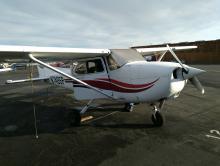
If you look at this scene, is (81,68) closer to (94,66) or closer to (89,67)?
(89,67)

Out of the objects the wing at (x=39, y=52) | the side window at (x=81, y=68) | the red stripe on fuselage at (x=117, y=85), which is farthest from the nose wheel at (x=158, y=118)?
the side window at (x=81, y=68)

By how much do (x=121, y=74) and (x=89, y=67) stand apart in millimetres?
1463

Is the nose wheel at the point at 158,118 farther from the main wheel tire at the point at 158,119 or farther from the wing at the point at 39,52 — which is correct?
the wing at the point at 39,52

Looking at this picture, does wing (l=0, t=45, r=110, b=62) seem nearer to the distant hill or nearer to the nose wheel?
the nose wheel

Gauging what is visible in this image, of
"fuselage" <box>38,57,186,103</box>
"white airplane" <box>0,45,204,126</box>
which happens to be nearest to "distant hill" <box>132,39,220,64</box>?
"white airplane" <box>0,45,204,126</box>

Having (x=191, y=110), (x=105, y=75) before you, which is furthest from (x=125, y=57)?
(x=191, y=110)

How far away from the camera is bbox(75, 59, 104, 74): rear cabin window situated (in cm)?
675

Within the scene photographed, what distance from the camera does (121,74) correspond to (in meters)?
6.08

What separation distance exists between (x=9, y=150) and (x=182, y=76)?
450 cm

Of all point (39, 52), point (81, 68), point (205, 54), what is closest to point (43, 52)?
point (39, 52)

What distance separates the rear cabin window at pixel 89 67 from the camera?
675 cm

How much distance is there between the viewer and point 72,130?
6.12 m

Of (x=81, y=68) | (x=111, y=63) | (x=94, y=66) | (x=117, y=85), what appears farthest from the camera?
(x=81, y=68)

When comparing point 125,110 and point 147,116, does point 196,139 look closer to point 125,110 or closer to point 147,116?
A: point 147,116
